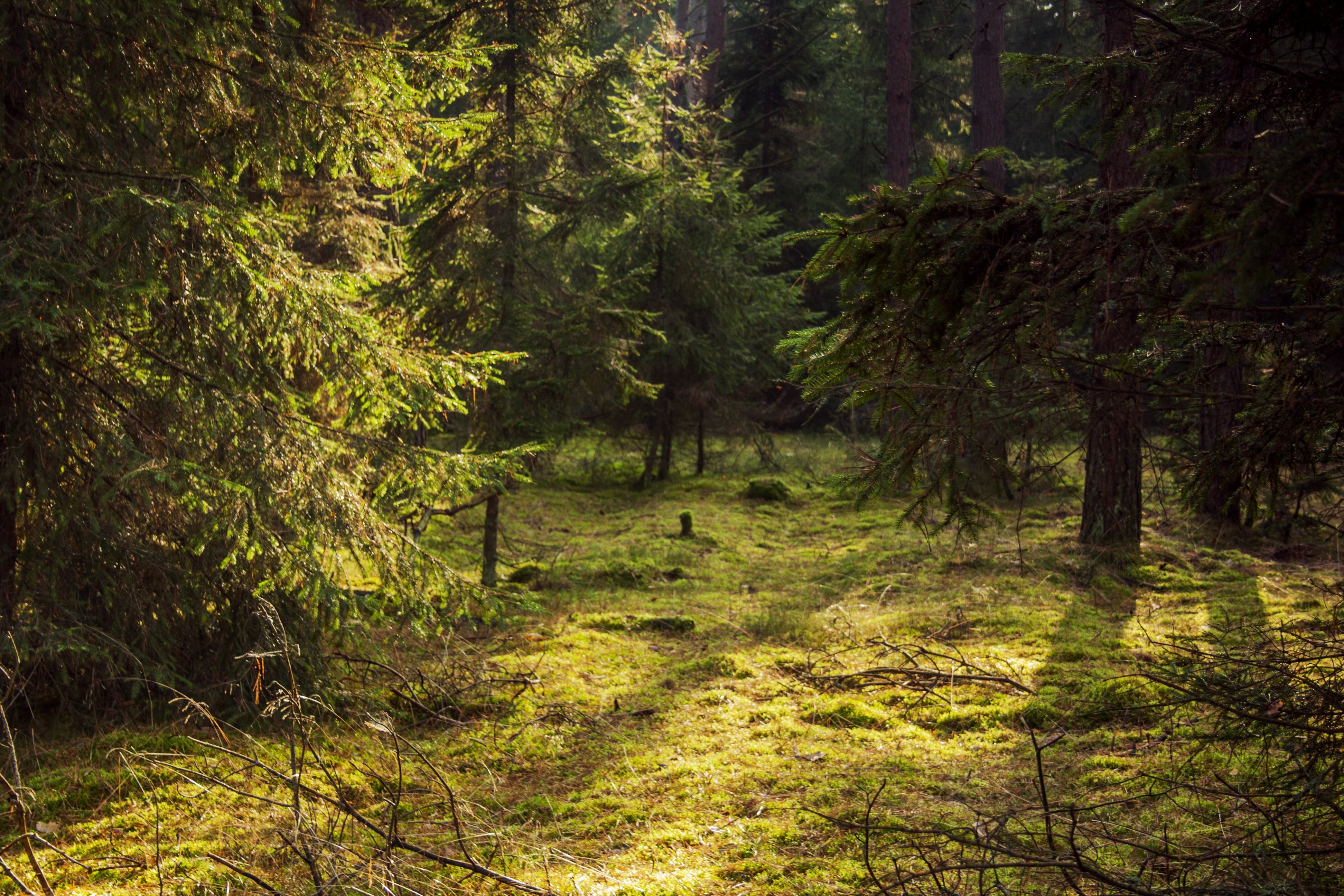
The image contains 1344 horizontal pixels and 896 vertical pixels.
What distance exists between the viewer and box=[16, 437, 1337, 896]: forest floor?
4020 millimetres

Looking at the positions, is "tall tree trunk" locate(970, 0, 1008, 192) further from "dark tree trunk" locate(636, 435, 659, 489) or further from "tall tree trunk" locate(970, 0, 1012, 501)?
"dark tree trunk" locate(636, 435, 659, 489)

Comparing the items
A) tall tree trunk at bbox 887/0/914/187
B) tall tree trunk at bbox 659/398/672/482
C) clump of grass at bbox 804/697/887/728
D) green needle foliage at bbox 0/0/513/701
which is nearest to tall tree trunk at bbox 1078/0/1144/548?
clump of grass at bbox 804/697/887/728

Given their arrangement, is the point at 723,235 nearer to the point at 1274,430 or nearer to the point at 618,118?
the point at 618,118

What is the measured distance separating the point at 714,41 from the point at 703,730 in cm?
2311

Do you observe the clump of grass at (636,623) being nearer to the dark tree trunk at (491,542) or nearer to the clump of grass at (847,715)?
the dark tree trunk at (491,542)

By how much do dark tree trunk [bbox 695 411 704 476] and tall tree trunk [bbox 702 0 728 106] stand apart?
774 cm

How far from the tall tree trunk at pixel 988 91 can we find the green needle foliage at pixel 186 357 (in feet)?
33.9

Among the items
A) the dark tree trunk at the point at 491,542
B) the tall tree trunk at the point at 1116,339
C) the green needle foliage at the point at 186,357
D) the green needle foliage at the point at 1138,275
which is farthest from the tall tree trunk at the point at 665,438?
the green needle foliage at the point at 1138,275

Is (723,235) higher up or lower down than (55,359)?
higher up

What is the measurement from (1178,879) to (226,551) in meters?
5.18

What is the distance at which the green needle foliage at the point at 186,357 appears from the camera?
4.76 m

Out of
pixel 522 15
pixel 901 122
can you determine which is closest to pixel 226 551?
pixel 522 15

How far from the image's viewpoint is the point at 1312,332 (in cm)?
333

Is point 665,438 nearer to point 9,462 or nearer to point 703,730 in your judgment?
point 703,730
